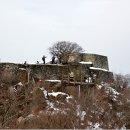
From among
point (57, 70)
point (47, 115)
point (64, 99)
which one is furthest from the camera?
point (57, 70)

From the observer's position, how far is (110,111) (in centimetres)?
2473

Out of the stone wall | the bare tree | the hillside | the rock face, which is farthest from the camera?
the bare tree

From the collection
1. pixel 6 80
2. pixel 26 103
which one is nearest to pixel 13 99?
pixel 26 103

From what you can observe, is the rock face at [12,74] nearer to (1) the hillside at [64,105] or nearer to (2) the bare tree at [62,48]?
(1) the hillside at [64,105]

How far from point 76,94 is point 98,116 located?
2.82 meters

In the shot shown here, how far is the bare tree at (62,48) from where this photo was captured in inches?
1193

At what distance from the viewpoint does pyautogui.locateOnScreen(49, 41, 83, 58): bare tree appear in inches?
1193

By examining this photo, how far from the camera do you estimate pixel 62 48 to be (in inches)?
1200

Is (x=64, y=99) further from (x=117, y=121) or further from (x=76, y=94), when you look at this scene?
(x=117, y=121)

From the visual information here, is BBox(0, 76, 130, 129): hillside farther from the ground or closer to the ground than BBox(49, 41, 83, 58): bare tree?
closer to the ground

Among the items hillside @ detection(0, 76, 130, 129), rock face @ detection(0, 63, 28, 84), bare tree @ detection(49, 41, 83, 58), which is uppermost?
bare tree @ detection(49, 41, 83, 58)

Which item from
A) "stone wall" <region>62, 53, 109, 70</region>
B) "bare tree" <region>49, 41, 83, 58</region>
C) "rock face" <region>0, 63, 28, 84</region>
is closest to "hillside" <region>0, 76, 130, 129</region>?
"rock face" <region>0, 63, 28, 84</region>

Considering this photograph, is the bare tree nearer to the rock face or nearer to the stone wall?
the stone wall

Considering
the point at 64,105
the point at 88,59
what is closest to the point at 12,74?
the point at 64,105
